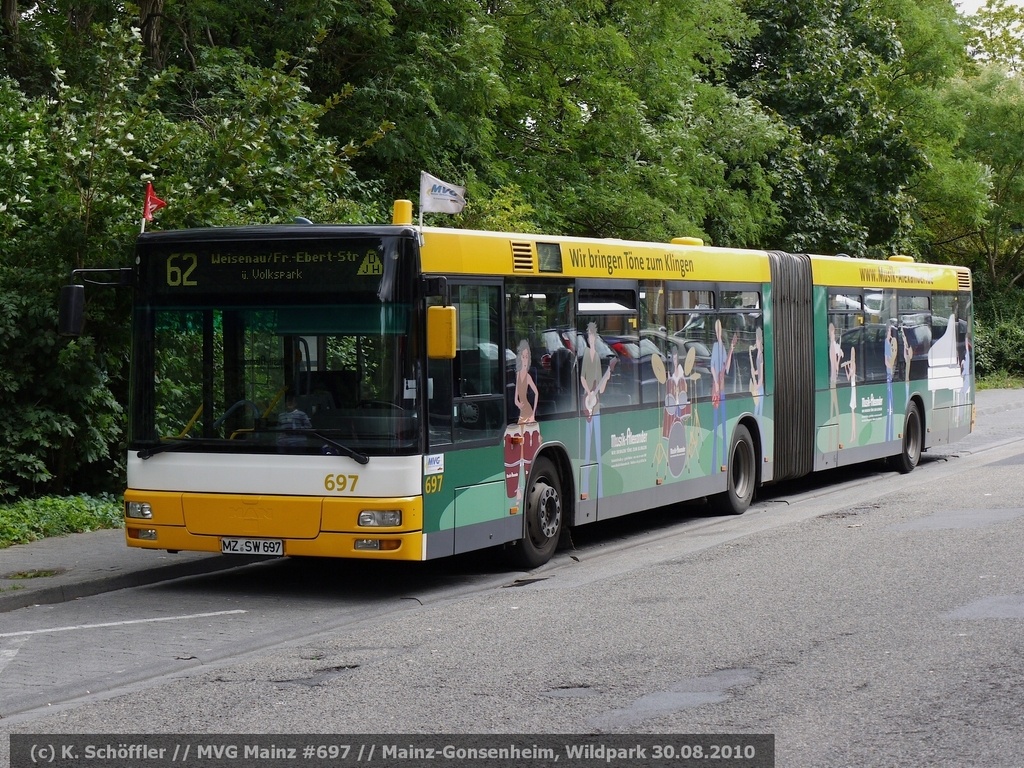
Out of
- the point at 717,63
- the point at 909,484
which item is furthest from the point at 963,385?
the point at 717,63

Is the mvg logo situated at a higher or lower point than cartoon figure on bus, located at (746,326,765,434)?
higher

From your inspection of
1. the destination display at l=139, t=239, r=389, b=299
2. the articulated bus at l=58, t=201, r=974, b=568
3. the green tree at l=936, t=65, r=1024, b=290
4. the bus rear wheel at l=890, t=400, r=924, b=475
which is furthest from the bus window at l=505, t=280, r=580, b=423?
the green tree at l=936, t=65, r=1024, b=290

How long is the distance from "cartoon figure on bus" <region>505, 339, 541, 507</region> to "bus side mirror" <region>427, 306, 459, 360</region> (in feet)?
→ 4.40

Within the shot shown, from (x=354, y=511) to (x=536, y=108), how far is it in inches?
593

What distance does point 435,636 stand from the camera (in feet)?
29.7

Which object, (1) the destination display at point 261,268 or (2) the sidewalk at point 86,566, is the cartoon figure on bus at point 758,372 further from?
(1) the destination display at point 261,268

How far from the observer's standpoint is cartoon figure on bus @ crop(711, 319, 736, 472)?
50.1 ft

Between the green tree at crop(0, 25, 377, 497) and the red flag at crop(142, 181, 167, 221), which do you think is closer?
the red flag at crop(142, 181, 167, 221)

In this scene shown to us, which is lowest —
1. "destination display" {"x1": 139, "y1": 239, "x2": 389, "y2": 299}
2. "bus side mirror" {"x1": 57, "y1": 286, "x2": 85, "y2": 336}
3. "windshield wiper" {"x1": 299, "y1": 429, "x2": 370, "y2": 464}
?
"windshield wiper" {"x1": 299, "y1": 429, "x2": 370, "y2": 464}

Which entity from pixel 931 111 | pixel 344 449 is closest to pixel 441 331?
pixel 344 449

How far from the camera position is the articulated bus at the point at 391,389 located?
1030 centimetres

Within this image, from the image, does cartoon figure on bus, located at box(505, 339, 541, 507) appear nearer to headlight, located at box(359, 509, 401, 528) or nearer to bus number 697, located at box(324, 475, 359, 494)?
headlight, located at box(359, 509, 401, 528)

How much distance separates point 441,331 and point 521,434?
162 centimetres

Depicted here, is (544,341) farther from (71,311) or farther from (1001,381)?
(1001,381)
